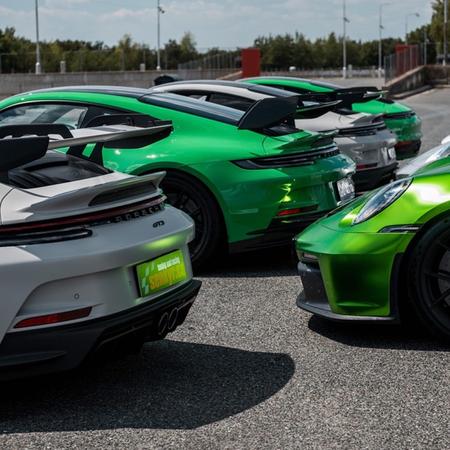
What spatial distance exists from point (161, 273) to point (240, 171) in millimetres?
2357

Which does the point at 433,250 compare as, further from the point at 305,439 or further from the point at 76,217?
the point at 76,217

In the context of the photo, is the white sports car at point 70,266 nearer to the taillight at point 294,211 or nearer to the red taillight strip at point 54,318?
the red taillight strip at point 54,318

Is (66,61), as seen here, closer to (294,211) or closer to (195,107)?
(195,107)

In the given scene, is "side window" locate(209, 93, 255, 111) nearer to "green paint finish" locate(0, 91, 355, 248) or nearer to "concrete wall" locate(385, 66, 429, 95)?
"green paint finish" locate(0, 91, 355, 248)

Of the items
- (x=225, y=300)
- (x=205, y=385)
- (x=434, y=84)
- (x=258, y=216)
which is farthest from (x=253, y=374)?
(x=434, y=84)

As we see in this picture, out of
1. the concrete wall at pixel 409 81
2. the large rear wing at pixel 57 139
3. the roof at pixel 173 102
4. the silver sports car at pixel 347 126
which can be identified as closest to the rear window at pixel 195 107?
the roof at pixel 173 102

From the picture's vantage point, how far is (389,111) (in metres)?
11.5

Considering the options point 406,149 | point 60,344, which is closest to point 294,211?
point 60,344

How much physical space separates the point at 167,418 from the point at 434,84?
4601 cm

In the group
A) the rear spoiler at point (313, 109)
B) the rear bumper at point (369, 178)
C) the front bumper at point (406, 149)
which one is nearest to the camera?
the rear spoiler at point (313, 109)

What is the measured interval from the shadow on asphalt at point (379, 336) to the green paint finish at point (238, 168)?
136 cm

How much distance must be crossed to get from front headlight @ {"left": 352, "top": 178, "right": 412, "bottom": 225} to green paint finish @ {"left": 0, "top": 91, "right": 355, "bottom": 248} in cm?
156

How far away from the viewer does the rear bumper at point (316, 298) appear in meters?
4.55

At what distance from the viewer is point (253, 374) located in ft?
13.9
